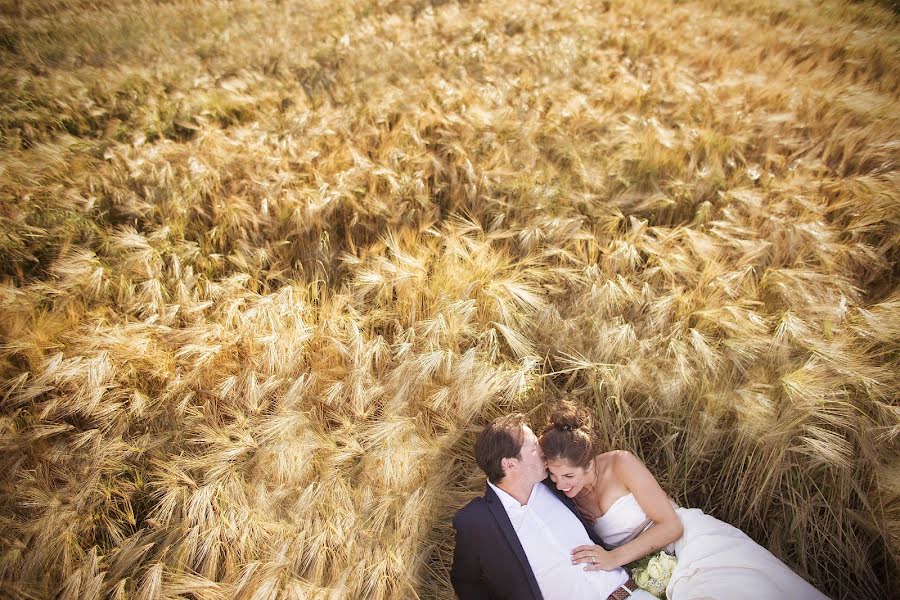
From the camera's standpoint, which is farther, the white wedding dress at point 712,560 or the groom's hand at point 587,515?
the groom's hand at point 587,515

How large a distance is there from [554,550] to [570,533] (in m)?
0.13

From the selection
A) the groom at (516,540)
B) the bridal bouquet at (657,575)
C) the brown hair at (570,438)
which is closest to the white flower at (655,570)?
the bridal bouquet at (657,575)

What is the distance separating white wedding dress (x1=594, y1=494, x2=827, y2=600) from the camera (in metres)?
1.93

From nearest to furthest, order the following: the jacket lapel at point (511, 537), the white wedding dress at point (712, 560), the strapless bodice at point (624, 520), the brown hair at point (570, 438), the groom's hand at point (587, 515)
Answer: the white wedding dress at point (712, 560), the jacket lapel at point (511, 537), the brown hair at point (570, 438), the strapless bodice at point (624, 520), the groom's hand at point (587, 515)

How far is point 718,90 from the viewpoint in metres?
4.60

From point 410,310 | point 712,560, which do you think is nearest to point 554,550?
point 712,560

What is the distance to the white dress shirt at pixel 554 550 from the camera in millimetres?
2123

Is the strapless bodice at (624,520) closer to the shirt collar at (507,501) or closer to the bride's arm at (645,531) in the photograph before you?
the bride's arm at (645,531)

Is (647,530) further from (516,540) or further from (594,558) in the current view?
(516,540)

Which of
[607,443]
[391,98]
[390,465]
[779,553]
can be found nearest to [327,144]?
[391,98]

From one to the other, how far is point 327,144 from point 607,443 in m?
3.19

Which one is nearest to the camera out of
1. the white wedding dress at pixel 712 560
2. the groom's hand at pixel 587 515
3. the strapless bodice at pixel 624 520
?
the white wedding dress at pixel 712 560

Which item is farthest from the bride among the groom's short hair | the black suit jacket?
the black suit jacket

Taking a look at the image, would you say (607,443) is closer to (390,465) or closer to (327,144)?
(390,465)
